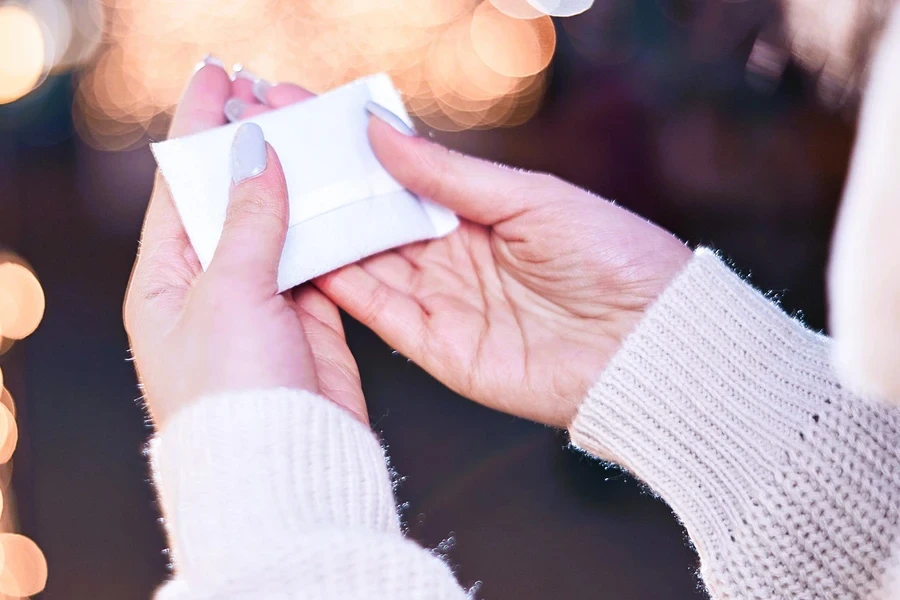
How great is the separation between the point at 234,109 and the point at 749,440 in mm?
488

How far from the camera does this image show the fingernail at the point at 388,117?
582 mm

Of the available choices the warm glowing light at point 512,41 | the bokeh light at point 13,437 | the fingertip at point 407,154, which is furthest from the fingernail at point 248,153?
the warm glowing light at point 512,41

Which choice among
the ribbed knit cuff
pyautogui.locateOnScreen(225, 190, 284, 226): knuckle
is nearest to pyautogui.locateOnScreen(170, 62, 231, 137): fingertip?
pyautogui.locateOnScreen(225, 190, 284, 226): knuckle

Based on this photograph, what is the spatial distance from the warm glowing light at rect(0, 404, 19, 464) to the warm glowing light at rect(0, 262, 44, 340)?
0.10 meters

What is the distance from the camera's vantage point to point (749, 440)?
46 centimetres

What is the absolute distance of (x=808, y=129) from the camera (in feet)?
3.78

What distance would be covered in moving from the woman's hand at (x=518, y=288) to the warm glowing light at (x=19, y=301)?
58cm

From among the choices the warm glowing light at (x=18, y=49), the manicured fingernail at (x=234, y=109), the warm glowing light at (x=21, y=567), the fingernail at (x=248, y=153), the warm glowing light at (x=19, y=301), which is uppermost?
the fingernail at (x=248, y=153)

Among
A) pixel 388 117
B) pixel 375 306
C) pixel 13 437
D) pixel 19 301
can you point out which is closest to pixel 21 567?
pixel 13 437

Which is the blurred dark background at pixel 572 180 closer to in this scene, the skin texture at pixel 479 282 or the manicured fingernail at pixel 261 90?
the skin texture at pixel 479 282

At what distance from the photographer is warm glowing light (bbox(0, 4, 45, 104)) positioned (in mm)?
907

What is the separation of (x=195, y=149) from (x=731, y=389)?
0.43m

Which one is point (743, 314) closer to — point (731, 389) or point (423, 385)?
point (731, 389)

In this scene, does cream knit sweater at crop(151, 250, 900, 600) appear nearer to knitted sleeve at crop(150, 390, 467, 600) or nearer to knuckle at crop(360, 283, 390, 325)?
knitted sleeve at crop(150, 390, 467, 600)
